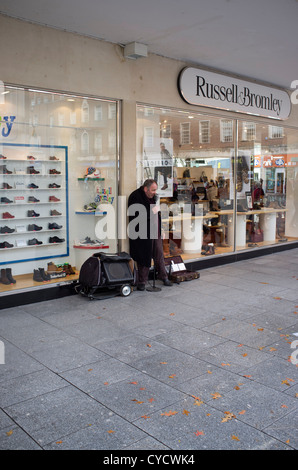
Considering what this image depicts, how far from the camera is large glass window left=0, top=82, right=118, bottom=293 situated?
655 cm

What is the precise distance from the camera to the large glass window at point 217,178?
8.38m

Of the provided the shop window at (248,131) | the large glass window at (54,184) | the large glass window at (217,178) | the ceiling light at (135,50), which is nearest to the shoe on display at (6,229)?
the large glass window at (54,184)

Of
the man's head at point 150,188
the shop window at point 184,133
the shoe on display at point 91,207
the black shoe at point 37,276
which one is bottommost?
the black shoe at point 37,276

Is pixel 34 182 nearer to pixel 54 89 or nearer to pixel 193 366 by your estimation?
pixel 54 89

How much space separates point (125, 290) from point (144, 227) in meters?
1.07

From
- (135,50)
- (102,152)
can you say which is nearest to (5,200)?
(102,152)

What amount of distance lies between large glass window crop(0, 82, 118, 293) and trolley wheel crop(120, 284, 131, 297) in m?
0.85

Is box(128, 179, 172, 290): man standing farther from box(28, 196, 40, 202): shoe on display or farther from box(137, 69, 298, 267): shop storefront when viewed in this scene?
box(28, 196, 40, 202): shoe on display

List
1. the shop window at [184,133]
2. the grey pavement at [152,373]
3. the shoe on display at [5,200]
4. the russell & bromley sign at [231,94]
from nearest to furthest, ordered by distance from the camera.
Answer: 1. the grey pavement at [152,373]
2. the shoe on display at [5,200]
3. the russell & bromley sign at [231,94]
4. the shop window at [184,133]

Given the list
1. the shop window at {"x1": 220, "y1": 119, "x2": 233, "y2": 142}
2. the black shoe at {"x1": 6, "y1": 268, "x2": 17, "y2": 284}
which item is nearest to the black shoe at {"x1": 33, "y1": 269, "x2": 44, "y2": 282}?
the black shoe at {"x1": 6, "y1": 268, "x2": 17, "y2": 284}

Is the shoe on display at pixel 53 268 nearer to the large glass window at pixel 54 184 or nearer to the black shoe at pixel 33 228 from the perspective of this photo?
the large glass window at pixel 54 184

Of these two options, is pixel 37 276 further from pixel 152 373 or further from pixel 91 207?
pixel 152 373

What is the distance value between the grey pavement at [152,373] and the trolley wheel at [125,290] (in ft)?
0.26
